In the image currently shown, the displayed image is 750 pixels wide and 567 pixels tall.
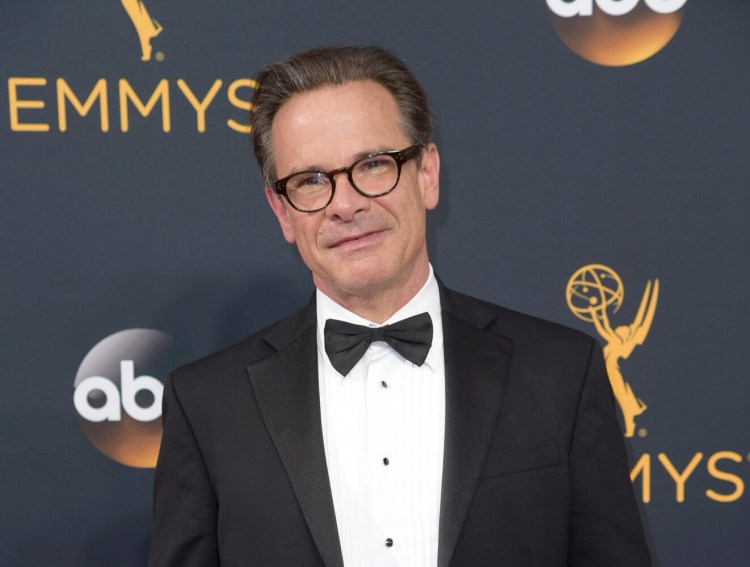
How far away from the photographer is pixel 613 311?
7.02 feet

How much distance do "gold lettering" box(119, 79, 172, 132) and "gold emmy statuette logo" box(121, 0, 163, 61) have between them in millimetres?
90

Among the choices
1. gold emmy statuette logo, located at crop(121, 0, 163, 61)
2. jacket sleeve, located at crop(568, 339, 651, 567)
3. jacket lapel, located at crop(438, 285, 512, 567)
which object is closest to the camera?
jacket lapel, located at crop(438, 285, 512, 567)

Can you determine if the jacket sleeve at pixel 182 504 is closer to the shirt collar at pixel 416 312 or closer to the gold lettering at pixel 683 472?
the shirt collar at pixel 416 312

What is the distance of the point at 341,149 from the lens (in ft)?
5.12

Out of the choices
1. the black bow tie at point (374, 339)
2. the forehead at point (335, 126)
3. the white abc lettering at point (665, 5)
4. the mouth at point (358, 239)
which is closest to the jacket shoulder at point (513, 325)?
the black bow tie at point (374, 339)

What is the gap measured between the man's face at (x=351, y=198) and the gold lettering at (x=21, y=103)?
80 centimetres

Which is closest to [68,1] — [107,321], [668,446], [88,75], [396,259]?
[88,75]

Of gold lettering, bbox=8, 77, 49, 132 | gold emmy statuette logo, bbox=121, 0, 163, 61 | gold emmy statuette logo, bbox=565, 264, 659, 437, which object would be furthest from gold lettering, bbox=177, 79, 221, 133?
gold emmy statuette logo, bbox=565, 264, 659, 437

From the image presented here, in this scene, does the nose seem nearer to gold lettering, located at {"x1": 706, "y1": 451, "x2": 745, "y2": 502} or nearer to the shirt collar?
the shirt collar

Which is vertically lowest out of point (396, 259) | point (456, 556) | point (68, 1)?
point (456, 556)

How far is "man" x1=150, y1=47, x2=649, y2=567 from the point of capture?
5.14 ft

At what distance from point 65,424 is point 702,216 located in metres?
1.74

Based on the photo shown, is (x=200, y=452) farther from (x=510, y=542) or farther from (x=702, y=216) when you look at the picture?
(x=702, y=216)

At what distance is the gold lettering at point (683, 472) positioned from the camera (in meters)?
2.16
